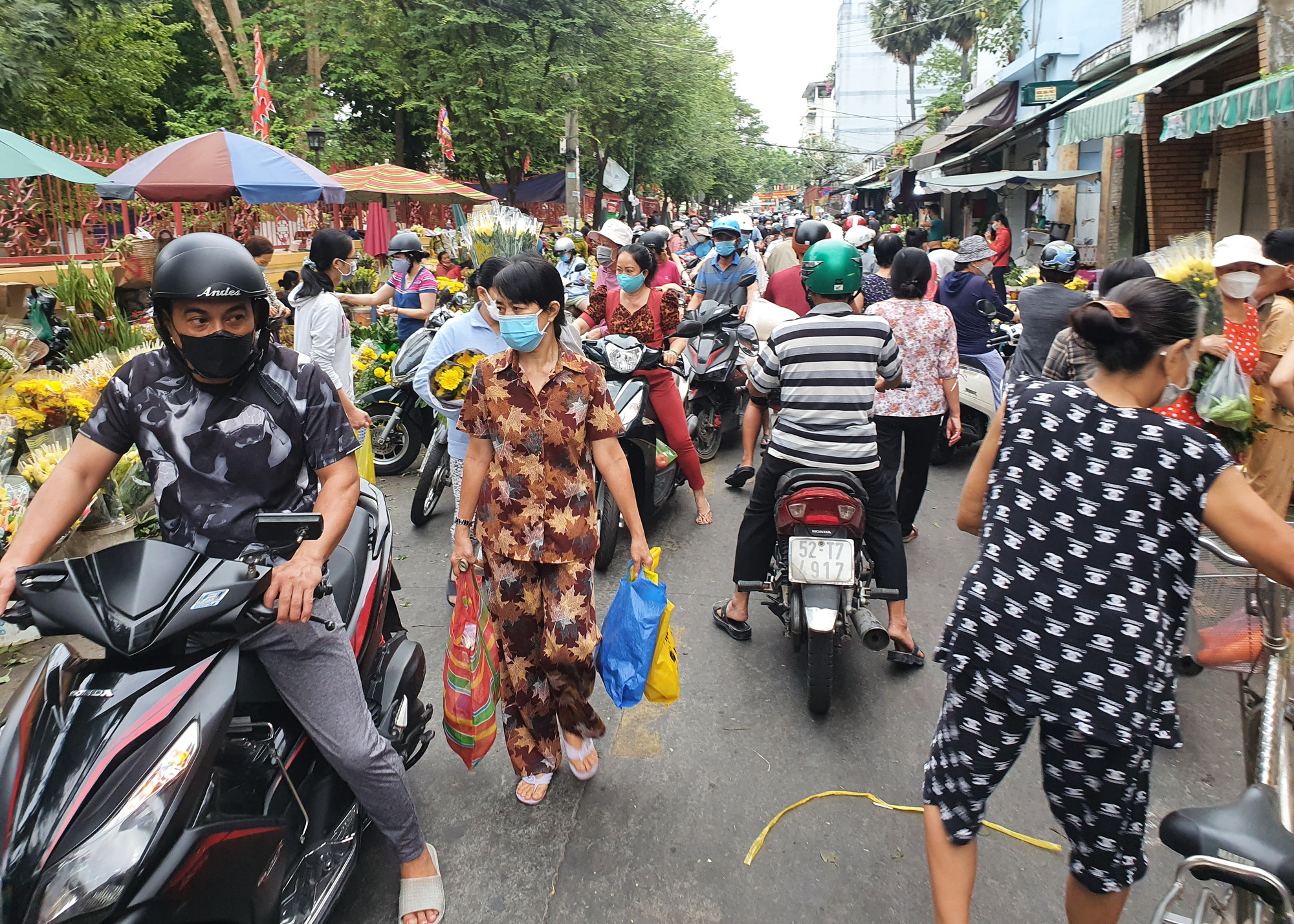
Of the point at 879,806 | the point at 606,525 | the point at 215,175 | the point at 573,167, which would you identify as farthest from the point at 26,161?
the point at 573,167

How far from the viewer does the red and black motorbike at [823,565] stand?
11.0 feet

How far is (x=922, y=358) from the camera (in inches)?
180

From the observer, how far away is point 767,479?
380 cm

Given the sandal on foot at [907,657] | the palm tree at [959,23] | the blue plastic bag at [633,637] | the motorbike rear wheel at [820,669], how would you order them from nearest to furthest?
the blue plastic bag at [633,637] < the motorbike rear wheel at [820,669] < the sandal on foot at [907,657] < the palm tree at [959,23]

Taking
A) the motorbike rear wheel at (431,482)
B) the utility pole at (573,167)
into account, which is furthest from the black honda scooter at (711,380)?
the utility pole at (573,167)

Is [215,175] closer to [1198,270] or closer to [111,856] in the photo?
[111,856]

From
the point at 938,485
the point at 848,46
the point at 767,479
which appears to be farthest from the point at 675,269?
the point at 848,46

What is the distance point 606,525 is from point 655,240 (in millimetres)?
4350

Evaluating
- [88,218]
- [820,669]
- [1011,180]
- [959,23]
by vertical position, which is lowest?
[820,669]

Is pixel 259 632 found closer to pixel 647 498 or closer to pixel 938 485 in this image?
pixel 647 498

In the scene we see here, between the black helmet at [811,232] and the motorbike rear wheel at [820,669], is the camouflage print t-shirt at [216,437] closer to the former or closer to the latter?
the motorbike rear wheel at [820,669]

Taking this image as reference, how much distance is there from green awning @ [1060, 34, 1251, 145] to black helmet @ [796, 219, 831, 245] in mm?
4758

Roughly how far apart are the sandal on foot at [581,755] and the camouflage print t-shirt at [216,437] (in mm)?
1434

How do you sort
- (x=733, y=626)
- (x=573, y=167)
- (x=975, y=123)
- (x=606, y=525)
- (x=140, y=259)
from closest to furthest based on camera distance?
(x=733, y=626)
(x=606, y=525)
(x=140, y=259)
(x=975, y=123)
(x=573, y=167)
